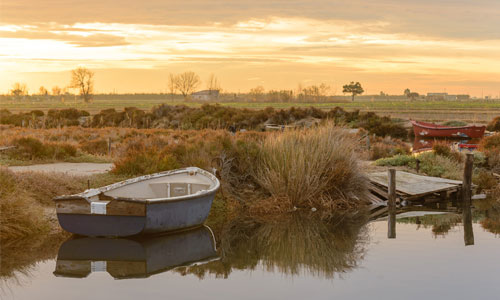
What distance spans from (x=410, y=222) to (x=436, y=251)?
3434mm

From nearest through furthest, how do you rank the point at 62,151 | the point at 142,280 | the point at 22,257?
1. the point at 142,280
2. the point at 22,257
3. the point at 62,151

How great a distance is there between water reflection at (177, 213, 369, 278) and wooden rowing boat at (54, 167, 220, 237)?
1109 mm

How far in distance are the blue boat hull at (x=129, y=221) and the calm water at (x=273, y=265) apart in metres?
0.25

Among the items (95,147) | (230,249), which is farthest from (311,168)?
(95,147)

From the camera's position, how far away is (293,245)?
14836mm

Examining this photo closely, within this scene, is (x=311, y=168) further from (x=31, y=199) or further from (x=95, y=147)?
(x=95, y=147)

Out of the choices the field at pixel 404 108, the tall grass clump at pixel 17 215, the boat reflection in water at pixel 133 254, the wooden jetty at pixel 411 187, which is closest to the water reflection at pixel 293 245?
the boat reflection in water at pixel 133 254

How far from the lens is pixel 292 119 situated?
183 ft

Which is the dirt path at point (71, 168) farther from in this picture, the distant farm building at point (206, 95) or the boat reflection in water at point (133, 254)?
the distant farm building at point (206, 95)

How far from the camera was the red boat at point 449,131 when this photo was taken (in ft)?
150

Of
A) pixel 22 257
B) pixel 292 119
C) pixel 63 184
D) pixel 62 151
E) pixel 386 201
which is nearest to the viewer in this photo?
pixel 22 257

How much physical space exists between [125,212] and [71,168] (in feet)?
27.0

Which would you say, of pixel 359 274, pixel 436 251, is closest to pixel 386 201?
pixel 436 251

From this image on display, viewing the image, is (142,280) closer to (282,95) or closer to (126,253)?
(126,253)
